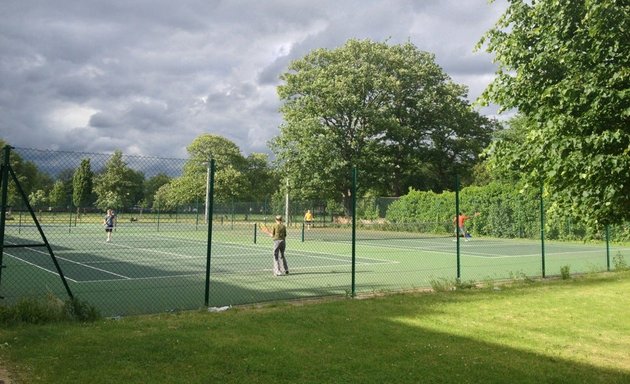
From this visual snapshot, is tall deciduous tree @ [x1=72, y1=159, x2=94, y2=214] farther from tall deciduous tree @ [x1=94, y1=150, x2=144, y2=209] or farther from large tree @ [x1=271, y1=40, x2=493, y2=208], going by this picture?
large tree @ [x1=271, y1=40, x2=493, y2=208]

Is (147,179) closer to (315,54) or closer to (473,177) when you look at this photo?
(315,54)

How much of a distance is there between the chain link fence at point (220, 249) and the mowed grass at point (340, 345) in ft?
4.25

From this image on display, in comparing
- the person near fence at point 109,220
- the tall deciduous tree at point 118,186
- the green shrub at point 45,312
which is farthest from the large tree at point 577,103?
the person near fence at point 109,220

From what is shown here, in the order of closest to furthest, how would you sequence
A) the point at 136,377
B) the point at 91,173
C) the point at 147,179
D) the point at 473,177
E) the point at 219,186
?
the point at 136,377 < the point at 91,173 < the point at 147,179 < the point at 219,186 < the point at 473,177

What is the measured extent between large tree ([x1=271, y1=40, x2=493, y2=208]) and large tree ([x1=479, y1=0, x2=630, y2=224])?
3635cm

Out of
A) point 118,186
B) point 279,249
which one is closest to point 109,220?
point 279,249

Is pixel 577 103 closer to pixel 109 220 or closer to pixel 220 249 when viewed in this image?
pixel 109 220

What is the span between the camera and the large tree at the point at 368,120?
45438 mm

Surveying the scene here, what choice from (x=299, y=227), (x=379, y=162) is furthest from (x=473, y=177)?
(x=299, y=227)

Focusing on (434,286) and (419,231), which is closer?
(434,286)

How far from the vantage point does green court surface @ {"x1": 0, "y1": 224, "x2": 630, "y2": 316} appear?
Answer: 10930 mm

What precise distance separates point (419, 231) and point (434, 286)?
67.9 feet

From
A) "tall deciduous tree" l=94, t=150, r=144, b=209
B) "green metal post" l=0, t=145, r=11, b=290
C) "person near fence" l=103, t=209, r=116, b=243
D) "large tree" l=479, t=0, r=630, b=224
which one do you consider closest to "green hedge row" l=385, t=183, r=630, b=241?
"person near fence" l=103, t=209, r=116, b=243

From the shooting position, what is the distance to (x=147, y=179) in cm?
891
